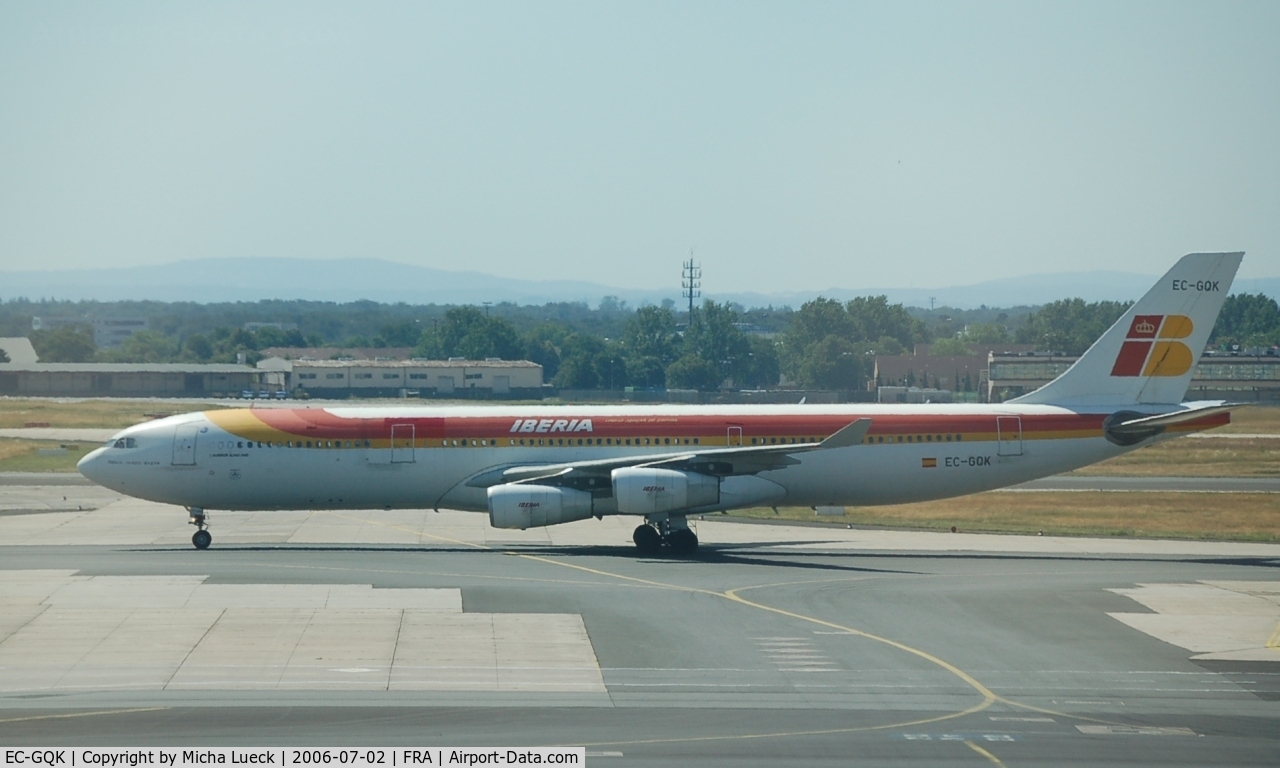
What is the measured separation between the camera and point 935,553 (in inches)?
1687

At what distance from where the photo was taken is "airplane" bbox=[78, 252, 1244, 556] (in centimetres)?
4112

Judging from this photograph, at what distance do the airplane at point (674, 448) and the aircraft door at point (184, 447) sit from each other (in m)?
0.04

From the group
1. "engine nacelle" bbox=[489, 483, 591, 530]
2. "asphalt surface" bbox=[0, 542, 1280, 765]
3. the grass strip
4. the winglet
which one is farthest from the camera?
the grass strip

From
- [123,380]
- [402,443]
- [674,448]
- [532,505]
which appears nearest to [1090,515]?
[674,448]

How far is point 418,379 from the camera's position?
14950 centimetres

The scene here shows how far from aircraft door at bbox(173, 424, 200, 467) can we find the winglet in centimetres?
1920

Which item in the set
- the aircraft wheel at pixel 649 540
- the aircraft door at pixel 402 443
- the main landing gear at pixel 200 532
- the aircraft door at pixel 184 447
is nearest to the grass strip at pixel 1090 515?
the aircraft wheel at pixel 649 540

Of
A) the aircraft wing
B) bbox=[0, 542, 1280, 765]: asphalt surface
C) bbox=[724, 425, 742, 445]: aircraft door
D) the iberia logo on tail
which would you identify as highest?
the iberia logo on tail

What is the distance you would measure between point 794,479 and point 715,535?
18.9ft

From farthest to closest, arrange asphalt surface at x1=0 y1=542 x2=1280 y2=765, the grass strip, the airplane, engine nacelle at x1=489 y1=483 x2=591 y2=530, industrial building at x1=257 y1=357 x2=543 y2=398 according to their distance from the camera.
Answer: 1. industrial building at x1=257 y1=357 x2=543 y2=398
2. the grass strip
3. the airplane
4. engine nacelle at x1=489 y1=483 x2=591 y2=530
5. asphalt surface at x1=0 y1=542 x2=1280 y2=765

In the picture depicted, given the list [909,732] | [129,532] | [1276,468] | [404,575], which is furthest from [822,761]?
[1276,468]

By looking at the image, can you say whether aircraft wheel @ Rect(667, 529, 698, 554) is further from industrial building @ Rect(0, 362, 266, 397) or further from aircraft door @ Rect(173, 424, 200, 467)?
industrial building @ Rect(0, 362, 266, 397)

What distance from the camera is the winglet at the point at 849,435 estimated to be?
129 ft

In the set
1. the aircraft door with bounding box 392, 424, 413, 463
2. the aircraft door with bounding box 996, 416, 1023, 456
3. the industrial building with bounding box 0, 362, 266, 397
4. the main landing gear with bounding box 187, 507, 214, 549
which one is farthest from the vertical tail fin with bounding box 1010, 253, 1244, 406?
the industrial building with bounding box 0, 362, 266, 397
